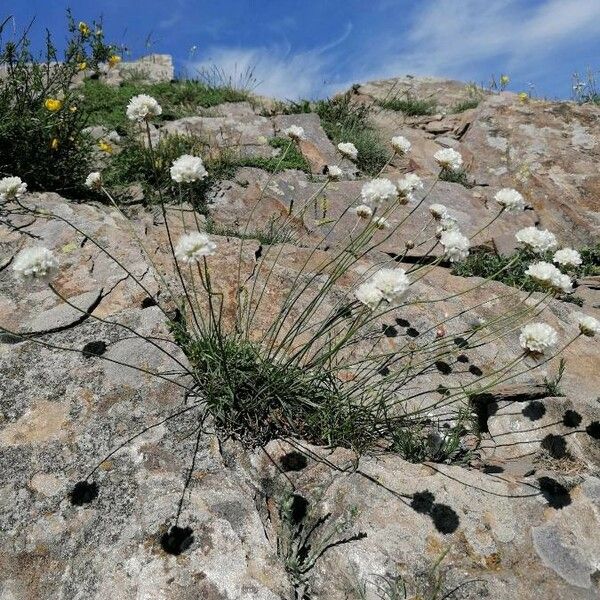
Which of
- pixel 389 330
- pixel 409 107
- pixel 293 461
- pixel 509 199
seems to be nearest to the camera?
pixel 293 461

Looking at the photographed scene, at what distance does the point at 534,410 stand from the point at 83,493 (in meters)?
2.67

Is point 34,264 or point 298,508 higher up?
point 34,264

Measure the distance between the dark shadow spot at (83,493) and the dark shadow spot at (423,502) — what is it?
1504mm

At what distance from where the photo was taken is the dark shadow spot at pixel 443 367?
375 centimetres

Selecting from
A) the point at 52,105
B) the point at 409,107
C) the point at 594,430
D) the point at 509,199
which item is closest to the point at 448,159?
the point at 509,199

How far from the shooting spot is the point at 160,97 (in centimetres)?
986

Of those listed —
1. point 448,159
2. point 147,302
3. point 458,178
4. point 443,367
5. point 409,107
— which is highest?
point 409,107

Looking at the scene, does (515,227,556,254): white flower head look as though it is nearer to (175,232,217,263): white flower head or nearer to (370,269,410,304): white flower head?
(370,269,410,304): white flower head

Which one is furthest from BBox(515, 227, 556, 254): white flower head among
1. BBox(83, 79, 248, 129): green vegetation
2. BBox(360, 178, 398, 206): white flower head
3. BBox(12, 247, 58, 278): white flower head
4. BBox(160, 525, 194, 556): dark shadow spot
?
BBox(83, 79, 248, 129): green vegetation

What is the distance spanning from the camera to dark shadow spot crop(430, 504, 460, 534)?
2.50m

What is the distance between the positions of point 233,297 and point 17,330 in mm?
1451

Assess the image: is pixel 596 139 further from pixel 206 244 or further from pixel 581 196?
pixel 206 244

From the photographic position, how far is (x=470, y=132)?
8641mm

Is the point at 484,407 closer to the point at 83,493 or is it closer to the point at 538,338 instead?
the point at 538,338
